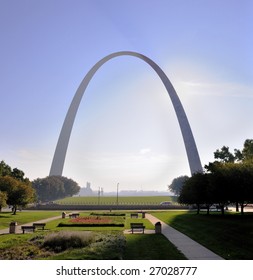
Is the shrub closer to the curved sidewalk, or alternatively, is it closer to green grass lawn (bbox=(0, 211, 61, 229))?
the curved sidewalk

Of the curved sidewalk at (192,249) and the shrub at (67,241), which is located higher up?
the shrub at (67,241)

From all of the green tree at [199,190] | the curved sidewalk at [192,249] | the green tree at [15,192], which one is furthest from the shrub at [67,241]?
the green tree at [15,192]

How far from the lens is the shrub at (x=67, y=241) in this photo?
1950 centimetres

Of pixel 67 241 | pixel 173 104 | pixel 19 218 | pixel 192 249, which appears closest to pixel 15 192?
pixel 19 218

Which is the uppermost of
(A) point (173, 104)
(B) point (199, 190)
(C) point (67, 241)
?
(A) point (173, 104)

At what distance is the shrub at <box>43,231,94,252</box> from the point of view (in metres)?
19.5

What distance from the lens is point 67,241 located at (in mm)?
19859

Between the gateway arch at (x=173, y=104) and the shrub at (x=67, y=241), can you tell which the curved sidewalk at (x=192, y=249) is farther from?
the gateway arch at (x=173, y=104)

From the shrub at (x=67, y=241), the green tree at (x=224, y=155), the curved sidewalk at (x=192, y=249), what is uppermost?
the green tree at (x=224, y=155)

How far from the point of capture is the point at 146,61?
92.2m

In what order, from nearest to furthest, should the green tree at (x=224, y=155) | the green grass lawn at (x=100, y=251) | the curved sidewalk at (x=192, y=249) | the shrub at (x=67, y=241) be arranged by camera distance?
the green grass lawn at (x=100, y=251)
the curved sidewalk at (x=192, y=249)
the shrub at (x=67, y=241)
the green tree at (x=224, y=155)

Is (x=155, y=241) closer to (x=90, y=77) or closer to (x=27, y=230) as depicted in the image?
(x=27, y=230)

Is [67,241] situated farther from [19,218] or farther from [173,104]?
[173,104]
